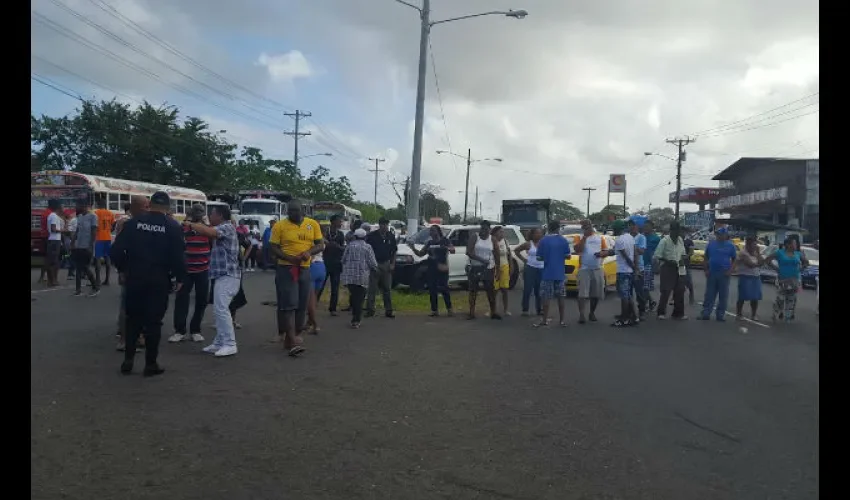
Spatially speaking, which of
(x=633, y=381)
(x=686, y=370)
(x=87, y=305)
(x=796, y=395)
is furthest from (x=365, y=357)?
(x=87, y=305)

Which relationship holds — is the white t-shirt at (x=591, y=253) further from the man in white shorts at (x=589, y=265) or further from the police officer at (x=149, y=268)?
the police officer at (x=149, y=268)

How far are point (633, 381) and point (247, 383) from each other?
4082mm

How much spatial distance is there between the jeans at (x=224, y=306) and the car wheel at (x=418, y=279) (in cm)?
819

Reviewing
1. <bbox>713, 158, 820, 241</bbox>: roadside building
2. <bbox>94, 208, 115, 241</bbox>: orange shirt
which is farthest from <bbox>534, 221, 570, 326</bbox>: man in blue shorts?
<bbox>713, 158, 820, 241</bbox>: roadside building

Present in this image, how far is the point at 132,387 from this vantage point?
6688 millimetres

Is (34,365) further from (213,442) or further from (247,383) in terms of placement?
(213,442)

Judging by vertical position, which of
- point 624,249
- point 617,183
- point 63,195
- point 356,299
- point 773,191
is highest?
point 617,183

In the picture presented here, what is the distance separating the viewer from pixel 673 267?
12.8 meters

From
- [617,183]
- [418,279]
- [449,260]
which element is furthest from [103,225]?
[617,183]

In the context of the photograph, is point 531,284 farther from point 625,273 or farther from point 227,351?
point 227,351

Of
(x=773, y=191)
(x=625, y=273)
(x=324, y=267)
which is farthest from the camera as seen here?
(x=773, y=191)

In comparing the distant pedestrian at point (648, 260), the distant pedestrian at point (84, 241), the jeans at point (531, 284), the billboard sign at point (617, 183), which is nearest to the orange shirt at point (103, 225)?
the distant pedestrian at point (84, 241)

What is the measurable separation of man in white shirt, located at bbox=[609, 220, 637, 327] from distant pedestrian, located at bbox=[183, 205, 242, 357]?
6531 mm

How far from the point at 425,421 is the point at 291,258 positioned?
3322 millimetres
